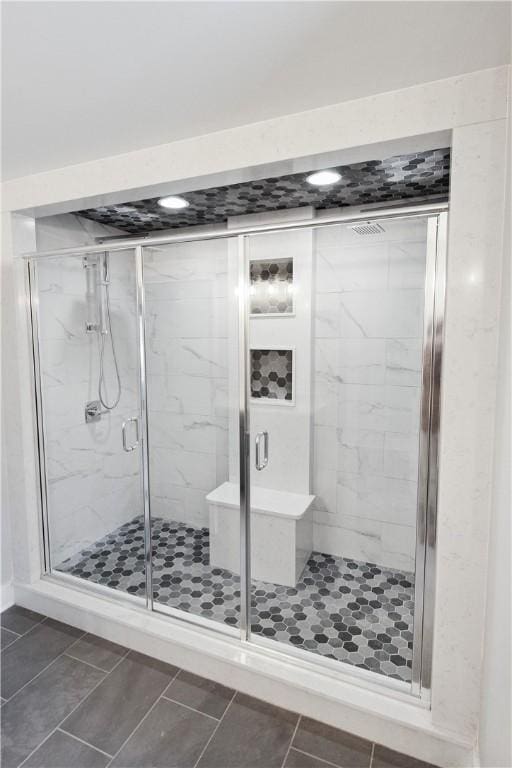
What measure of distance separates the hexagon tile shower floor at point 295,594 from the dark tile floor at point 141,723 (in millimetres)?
301

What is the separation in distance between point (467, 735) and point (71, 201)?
2.80 meters

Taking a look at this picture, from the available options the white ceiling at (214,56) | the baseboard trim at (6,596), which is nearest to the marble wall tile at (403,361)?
the white ceiling at (214,56)

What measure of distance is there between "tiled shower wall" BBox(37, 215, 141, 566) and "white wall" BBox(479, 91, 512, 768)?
6.30 ft

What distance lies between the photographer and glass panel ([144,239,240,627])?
2.26 metres

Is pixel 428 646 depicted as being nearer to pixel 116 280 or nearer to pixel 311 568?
pixel 311 568

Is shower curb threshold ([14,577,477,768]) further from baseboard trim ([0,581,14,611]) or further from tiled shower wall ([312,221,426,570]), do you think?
tiled shower wall ([312,221,426,570])

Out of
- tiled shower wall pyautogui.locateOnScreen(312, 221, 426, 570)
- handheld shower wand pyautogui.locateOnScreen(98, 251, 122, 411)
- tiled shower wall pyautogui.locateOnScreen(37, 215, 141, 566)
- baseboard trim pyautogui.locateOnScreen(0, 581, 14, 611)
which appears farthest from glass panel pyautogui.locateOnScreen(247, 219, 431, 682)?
baseboard trim pyautogui.locateOnScreen(0, 581, 14, 611)

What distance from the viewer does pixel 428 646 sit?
65.1 inches

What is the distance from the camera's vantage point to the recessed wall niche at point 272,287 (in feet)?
7.04

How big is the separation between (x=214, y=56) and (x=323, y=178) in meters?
0.92

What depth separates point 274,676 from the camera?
1.77 m

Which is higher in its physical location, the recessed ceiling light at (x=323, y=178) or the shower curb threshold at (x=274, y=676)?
the recessed ceiling light at (x=323, y=178)

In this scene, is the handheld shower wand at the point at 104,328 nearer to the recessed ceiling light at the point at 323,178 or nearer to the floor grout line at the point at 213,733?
the recessed ceiling light at the point at 323,178

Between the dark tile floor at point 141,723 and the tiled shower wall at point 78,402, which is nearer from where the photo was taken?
the dark tile floor at point 141,723
